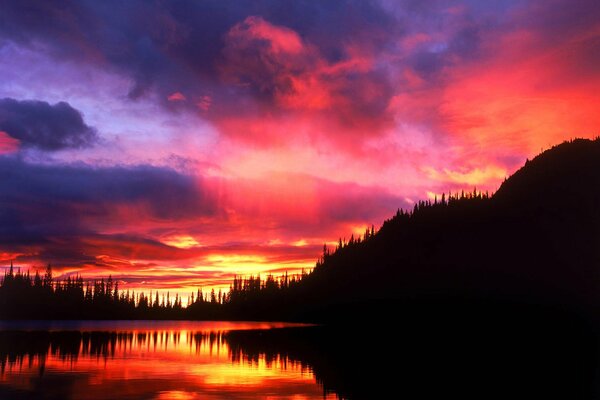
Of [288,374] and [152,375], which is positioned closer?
[152,375]

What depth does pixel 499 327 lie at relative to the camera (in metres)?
185

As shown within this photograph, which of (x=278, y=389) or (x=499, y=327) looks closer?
(x=278, y=389)

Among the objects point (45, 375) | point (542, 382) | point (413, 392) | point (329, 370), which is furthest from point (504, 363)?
point (45, 375)

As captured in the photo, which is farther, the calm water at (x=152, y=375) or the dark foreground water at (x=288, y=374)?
the dark foreground water at (x=288, y=374)

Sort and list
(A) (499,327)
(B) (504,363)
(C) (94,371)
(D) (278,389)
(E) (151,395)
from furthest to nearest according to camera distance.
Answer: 1. (A) (499,327)
2. (B) (504,363)
3. (C) (94,371)
4. (D) (278,389)
5. (E) (151,395)

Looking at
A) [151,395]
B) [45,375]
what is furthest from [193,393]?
[45,375]

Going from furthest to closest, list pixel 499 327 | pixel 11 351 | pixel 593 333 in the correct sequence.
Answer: pixel 499 327 < pixel 593 333 < pixel 11 351

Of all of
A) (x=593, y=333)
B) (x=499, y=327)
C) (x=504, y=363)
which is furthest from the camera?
(x=499, y=327)

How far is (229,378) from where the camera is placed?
56.6 metres

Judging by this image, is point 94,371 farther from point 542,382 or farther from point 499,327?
point 499,327

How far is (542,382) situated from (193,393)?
34.7 meters

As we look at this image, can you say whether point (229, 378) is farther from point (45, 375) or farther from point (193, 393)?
point (45, 375)

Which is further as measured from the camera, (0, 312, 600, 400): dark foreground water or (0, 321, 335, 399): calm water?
(0, 312, 600, 400): dark foreground water

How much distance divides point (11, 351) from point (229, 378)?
147 feet
